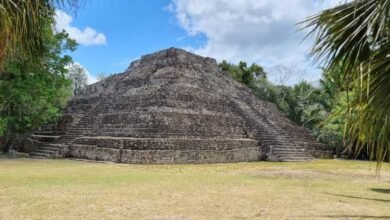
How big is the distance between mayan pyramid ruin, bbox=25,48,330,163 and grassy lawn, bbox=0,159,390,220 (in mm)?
6527

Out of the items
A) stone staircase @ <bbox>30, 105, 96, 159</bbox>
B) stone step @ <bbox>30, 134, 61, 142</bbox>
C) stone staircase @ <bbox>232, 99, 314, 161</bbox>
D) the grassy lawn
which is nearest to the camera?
the grassy lawn

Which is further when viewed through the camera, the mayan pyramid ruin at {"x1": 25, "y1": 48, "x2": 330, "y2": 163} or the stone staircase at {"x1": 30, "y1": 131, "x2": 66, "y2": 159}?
the stone staircase at {"x1": 30, "y1": 131, "x2": 66, "y2": 159}

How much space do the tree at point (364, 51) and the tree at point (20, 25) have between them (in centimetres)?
221

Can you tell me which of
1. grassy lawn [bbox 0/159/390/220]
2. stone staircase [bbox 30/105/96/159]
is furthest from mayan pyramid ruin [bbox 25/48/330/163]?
grassy lawn [bbox 0/159/390/220]

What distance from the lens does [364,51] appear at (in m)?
3.67

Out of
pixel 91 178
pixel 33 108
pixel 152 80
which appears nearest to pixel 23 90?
pixel 33 108

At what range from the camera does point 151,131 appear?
20.4 metres

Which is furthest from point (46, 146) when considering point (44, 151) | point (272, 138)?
point (272, 138)

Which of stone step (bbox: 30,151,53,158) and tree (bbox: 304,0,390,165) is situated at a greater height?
tree (bbox: 304,0,390,165)

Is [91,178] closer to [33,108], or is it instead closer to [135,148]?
[135,148]

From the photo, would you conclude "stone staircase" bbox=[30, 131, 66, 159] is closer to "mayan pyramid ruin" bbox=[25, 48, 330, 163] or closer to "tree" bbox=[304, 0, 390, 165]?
"mayan pyramid ruin" bbox=[25, 48, 330, 163]

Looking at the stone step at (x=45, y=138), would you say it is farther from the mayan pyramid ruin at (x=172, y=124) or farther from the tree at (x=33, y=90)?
the tree at (x=33, y=90)

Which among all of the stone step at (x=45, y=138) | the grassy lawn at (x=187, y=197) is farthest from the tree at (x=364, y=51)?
the stone step at (x=45, y=138)

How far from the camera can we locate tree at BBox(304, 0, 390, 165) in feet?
11.6
